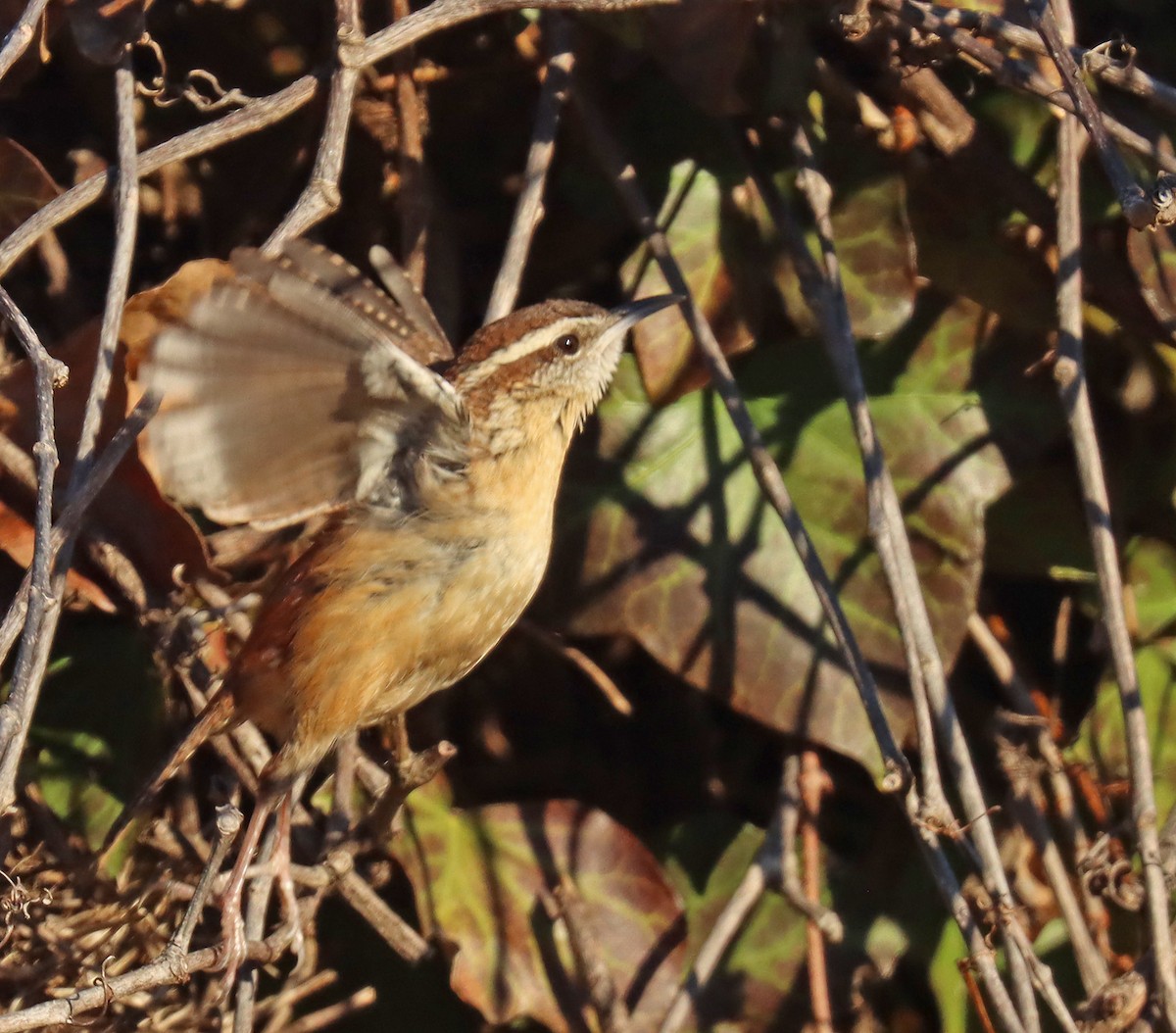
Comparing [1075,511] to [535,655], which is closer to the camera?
[1075,511]

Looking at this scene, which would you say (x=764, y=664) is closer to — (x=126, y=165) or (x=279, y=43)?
(x=126, y=165)

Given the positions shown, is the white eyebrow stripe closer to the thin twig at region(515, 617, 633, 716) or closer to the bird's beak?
the bird's beak

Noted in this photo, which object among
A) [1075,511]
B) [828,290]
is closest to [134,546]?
[828,290]

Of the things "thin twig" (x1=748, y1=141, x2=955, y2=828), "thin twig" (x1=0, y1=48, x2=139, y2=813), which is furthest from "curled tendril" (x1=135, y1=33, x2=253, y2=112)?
"thin twig" (x1=748, y1=141, x2=955, y2=828)

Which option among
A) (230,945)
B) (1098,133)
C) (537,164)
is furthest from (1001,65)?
(230,945)

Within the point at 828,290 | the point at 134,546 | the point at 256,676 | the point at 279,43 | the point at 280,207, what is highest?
the point at 279,43

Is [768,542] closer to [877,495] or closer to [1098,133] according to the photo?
[877,495]
